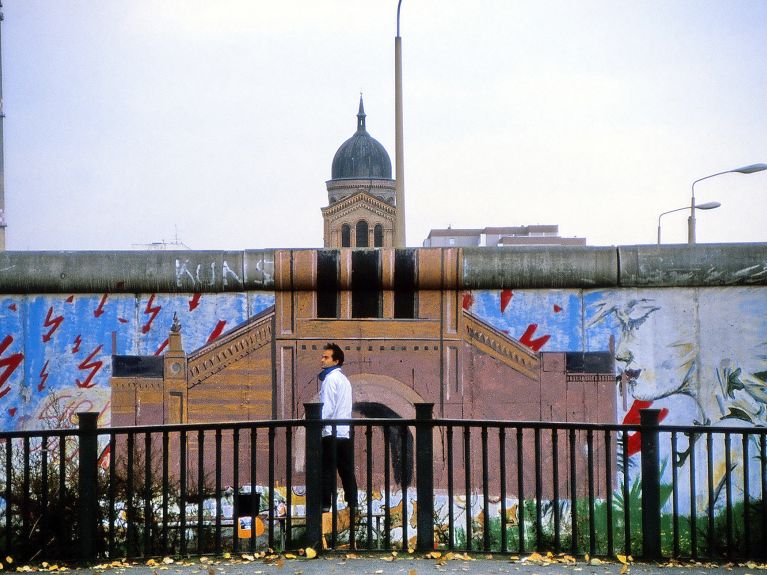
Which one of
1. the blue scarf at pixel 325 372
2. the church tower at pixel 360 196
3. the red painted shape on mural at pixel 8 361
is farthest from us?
Result: the church tower at pixel 360 196

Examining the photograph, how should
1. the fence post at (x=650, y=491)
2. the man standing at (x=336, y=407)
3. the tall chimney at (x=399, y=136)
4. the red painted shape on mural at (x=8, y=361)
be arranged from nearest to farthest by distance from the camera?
the fence post at (x=650, y=491) < the man standing at (x=336, y=407) < the red painted shape on mural at (x=8, y=361) < the tall chimney at (x=399, y=136)

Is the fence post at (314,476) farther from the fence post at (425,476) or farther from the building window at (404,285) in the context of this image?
the building window at (404,285)

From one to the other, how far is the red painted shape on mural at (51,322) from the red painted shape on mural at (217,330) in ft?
4.59

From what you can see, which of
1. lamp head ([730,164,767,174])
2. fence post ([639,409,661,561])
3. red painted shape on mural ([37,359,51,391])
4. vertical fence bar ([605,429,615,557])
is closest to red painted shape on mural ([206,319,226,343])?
red painted shape on mural ([37,359,51,391])

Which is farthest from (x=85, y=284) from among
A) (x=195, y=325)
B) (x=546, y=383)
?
(x=546, y=383)

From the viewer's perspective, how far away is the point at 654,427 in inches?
258

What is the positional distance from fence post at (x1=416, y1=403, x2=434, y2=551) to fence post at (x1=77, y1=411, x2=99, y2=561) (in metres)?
2.16

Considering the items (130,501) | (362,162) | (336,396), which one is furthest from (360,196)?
(130,501)

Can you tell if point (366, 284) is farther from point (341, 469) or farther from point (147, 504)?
point (147, 504)

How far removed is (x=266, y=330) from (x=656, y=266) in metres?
3.62

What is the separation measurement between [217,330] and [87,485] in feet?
9.08

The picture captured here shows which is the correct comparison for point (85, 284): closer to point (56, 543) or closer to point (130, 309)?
point (130, 309)

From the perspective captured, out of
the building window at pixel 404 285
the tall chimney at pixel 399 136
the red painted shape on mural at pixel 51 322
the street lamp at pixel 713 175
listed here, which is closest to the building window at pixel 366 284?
the building window at pixel 404 285

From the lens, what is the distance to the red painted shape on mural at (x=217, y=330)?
356 inches
